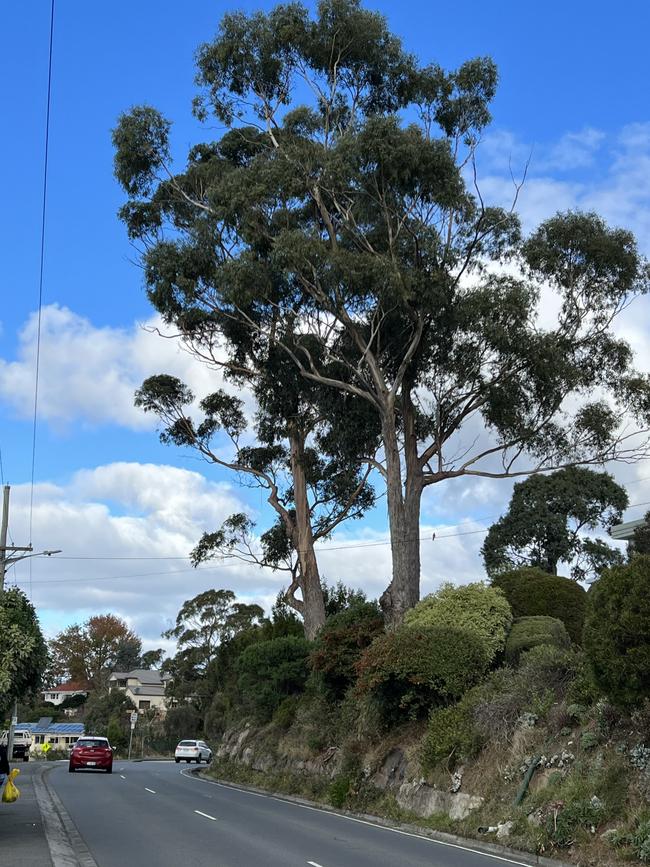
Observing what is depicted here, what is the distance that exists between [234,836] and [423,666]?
20.5ft

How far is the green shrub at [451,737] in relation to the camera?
18.6 metres

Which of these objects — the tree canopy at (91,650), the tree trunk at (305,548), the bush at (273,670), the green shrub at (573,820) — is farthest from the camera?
the tree canopy at (91,650)

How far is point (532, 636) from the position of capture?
73.0 feet

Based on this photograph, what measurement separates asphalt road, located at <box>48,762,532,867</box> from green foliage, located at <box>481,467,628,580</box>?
114 feet

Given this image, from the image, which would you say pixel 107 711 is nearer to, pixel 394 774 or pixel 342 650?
pixel 342 650

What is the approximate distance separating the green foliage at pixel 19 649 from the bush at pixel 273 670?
18.1 metres

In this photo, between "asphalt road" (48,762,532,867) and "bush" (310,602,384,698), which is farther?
"bush" (310,602,384,698)

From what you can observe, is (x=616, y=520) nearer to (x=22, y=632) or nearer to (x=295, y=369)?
(x=295, y=369)

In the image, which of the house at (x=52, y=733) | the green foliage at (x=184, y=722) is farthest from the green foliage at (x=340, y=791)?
the house at (x=52, y=733)

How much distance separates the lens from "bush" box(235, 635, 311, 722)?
33.7 m

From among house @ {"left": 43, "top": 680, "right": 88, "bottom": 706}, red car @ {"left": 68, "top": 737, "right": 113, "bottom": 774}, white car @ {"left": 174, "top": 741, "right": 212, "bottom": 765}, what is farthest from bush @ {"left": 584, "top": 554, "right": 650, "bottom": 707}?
house @ {"left": 43, "top": 680, "right": 88, "bottom": 706}

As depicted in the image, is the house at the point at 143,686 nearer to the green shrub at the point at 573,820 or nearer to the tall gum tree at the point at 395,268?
the tall gum tree at the point at 395,268

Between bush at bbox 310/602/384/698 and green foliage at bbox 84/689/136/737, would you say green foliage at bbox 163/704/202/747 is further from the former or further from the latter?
bush at bbox 310/602/384/698

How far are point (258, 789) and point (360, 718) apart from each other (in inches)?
283
